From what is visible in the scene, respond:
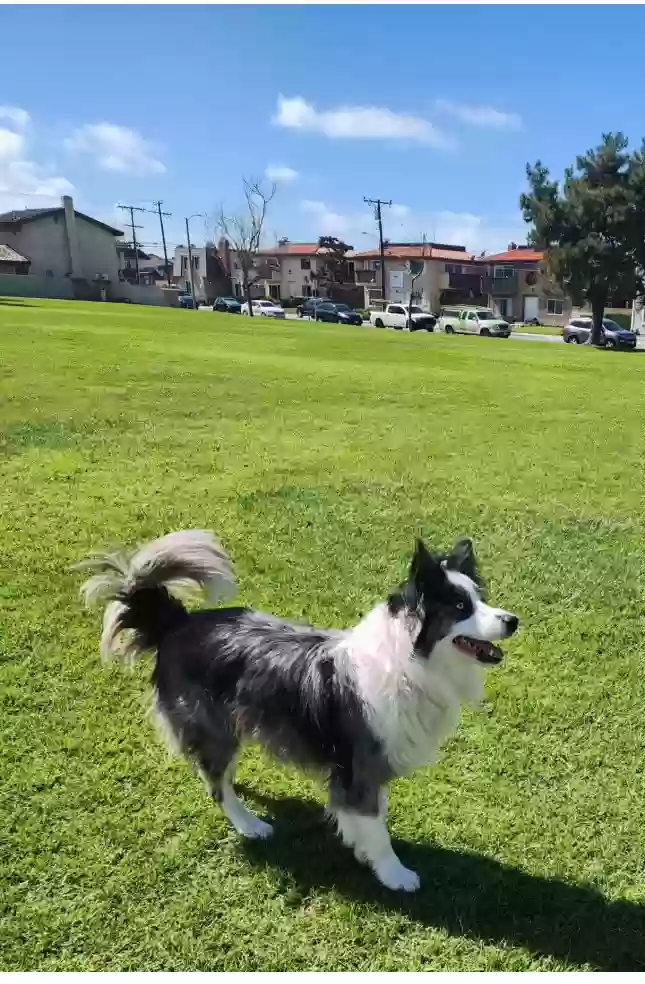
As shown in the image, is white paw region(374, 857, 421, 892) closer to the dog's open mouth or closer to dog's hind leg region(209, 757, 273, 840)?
dog's hind leg region(209, 757, 273, 840)

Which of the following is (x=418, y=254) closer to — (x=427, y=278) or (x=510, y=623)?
(x=427, y=278)

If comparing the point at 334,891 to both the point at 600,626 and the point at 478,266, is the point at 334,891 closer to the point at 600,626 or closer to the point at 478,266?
the point at 600,626

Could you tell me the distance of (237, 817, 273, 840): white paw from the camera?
3016 mm

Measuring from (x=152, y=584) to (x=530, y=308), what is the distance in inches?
2697

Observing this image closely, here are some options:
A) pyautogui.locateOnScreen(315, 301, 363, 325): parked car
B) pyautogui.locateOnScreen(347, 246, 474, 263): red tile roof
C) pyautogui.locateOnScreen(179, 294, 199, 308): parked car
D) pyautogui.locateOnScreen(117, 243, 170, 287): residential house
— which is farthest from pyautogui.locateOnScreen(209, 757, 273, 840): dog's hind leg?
pyautogui.locateOnScreen(117, 243, 170, 287): residential house

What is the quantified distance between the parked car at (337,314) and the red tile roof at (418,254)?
81.9ft

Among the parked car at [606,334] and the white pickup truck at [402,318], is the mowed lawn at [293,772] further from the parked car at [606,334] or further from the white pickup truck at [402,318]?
the white pickup truck at [402,318]

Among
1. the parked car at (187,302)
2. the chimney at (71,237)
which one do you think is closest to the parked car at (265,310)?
the parked car at (187,302)

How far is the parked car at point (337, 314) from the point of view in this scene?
4722 centimetres

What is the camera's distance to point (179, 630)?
2990 millimetres

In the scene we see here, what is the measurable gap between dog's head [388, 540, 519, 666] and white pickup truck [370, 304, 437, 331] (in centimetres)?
4242

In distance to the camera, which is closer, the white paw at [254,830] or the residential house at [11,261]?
the white paw at [254,830]

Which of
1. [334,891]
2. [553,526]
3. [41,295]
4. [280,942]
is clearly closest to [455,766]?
[334,891]

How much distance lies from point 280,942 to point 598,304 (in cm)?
4060
